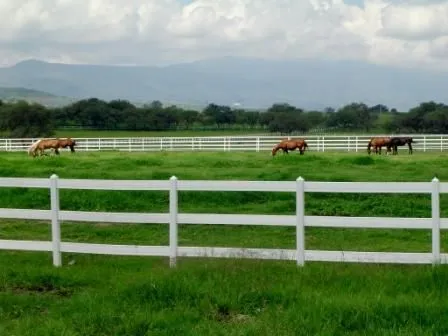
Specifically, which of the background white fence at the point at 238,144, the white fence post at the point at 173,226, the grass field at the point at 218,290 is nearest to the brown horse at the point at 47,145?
the background white fence at the point at 238,144

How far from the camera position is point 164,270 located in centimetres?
917

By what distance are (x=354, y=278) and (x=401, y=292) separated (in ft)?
2.31

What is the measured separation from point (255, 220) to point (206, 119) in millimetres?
92182

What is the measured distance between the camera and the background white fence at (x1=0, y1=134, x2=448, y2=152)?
140 ft

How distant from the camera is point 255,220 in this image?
9680 mm

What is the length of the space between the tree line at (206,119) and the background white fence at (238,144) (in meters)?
26.6

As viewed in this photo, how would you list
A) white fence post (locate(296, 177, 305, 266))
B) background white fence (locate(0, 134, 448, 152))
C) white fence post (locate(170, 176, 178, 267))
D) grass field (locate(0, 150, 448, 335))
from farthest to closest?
background white fence (locate(0, 134, 448, 152)) < white fence post (locate(170, 176, 178, 267)) < white fence post (locate(296, 177, 305, 266)) < grass field (locate(0, 150, 448, 335))

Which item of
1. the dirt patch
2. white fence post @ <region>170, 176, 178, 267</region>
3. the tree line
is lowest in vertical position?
the dirt patch

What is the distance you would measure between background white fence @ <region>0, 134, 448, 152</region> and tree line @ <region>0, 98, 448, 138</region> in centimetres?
2660

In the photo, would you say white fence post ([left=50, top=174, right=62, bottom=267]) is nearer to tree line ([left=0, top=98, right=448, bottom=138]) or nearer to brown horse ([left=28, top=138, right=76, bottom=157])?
brown horse ([left=28, top=138, right=76, bottom=157])

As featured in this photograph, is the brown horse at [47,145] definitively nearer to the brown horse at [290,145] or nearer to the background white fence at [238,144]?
the background white fence at [238,144]

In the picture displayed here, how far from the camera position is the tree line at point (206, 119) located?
243 ft

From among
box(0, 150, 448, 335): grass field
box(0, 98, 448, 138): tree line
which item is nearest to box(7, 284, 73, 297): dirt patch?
box(0, 150, 448, 335): grass field

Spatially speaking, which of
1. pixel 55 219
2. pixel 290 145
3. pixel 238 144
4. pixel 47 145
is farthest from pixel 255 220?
pixel 238 144
